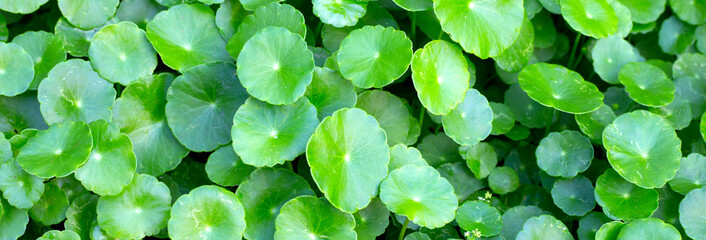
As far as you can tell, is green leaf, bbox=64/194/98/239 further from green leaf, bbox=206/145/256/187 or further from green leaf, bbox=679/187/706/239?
green leaf, bbox=679/187/706/239

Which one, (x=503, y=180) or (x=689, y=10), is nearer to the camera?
→ (x=503, y=180)

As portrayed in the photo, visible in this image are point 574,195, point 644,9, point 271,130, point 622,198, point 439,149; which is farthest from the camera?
point 644,9

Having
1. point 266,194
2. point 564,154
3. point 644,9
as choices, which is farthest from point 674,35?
point 266,194

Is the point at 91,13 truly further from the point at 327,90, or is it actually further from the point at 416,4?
the point at 416,4

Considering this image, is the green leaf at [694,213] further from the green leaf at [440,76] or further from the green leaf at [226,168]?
the green leaf at [226,168]

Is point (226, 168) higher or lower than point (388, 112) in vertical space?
lower

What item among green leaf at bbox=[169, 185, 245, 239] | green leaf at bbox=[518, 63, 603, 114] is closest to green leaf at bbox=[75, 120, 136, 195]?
green leaf at bbox=[169, 185, 245, 239]

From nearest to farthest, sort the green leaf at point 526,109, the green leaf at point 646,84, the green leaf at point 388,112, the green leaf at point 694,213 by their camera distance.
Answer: the green leaf at point 694,213, the green leaf at point 388,112, the green leaf at point 646,84, the green leaf at point 526,109

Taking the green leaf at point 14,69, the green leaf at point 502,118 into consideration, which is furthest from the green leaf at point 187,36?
the green leaf at point 502,118
